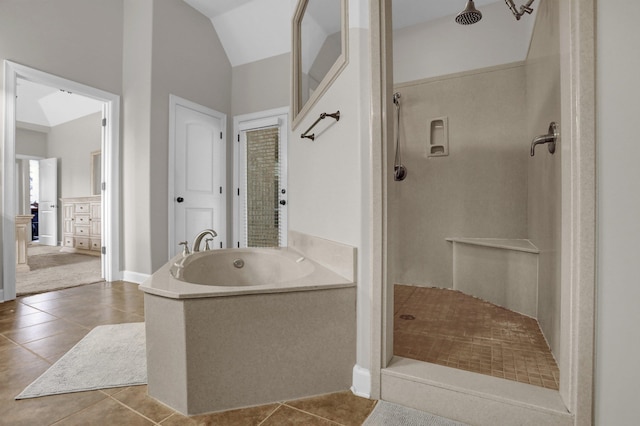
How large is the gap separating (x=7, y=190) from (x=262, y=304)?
284 cm

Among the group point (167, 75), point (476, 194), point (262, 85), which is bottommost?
point (476, 194)

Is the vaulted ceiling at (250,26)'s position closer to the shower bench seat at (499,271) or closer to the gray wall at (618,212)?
the shower bench seat at (499,271)

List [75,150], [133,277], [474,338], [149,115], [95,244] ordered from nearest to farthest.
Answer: [474,338], [149,115], [133,277], [95,244], [75,150]

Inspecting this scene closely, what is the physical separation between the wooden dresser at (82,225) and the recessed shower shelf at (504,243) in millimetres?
5442

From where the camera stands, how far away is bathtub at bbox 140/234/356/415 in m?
1.18

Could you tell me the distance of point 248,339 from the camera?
1241mm

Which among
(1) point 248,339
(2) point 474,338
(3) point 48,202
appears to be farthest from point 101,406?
(3) point 48,202

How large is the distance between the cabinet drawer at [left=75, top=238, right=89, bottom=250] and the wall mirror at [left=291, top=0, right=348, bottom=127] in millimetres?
5009

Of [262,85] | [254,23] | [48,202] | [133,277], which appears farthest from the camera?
[48,202]

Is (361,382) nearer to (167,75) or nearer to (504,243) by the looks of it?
(504,243)

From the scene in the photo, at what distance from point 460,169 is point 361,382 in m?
2.12

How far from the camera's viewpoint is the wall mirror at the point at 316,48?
1571 millimetres

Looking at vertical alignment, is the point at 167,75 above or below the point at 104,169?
above

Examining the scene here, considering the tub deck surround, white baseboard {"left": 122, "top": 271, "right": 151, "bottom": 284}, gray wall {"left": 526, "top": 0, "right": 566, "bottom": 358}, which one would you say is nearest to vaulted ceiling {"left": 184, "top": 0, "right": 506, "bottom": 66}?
gray wall {"left": 526, "top": 0, "right": 566, "bottom": 358}
